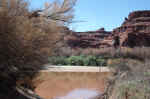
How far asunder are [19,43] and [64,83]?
5.37m

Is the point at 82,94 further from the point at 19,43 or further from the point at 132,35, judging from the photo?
the point at 132,35

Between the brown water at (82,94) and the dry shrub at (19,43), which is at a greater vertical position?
the dry shrub at (19,43)

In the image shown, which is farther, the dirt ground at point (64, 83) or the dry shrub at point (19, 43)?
the dirt ground at point (64, 83)

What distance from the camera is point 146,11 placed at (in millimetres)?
51812

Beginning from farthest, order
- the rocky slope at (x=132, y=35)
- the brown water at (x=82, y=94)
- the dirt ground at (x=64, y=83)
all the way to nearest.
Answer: the rocky slope at (x=132, y=35) < the dirt ground at (x=64, y=83) < the brown water at (x=82, y=94)

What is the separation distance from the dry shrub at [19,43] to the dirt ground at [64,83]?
209 cm

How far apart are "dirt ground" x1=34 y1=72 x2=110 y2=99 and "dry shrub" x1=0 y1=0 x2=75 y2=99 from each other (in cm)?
209

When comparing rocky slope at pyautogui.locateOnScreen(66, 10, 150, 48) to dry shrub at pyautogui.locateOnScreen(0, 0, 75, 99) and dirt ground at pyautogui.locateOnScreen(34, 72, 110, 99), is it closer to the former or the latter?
dirt ground at pyautogui.locateOnScreen(34, 72, 110, 99)

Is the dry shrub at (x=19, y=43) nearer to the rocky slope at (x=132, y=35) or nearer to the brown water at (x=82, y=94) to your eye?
the brown water at (x=82, y=94)

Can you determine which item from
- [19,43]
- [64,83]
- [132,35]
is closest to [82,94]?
[64,83]

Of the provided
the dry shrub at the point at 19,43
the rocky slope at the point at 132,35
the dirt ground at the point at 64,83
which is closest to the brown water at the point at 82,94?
the dirt ground at the point at 64,83

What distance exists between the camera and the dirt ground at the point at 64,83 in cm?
745

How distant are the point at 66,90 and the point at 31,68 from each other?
11.6 ft

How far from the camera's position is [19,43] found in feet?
13.8
